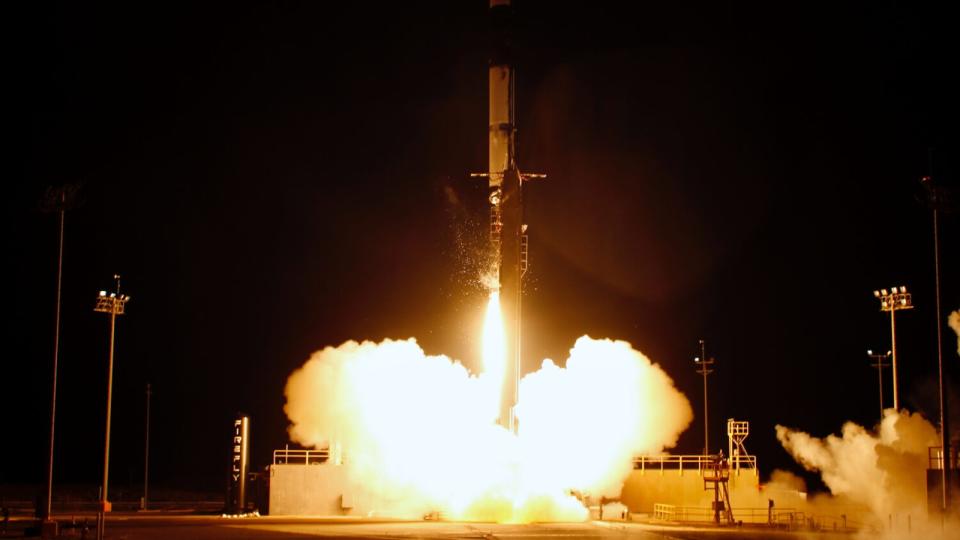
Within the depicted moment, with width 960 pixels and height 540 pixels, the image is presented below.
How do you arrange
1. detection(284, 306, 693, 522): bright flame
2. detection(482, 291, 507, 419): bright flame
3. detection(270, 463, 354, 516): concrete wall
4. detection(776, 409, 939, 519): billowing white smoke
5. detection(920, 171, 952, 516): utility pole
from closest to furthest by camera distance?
1. detection(920, 171, 952, 516): utility pole
2. detection(776, 409, 939, 519): billowing white smoke
3. detection(482, 291, 507, 419): bright flame
4. detection(284, 306, 693, 522): bright flame
5. detection(270, 463, 354, 516): concrete wall

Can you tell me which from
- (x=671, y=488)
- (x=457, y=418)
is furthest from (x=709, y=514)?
(x=457, y=418)

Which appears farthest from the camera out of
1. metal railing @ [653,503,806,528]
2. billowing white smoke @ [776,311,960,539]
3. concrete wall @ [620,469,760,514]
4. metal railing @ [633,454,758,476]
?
metal railing @ [633,454,758,476]

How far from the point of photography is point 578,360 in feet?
121

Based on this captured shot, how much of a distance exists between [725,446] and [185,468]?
34870 mm

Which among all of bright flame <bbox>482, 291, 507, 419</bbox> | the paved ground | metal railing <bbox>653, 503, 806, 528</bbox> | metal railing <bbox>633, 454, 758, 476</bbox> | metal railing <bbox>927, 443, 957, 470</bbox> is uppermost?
bright flame <bbox>482, 291, 507, 419</bbox>

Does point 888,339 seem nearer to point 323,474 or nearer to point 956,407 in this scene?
point 956,407

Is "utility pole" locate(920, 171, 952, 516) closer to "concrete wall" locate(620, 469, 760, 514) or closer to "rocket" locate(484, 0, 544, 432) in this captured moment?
"rocket" locate(484, 0, 544, 432)

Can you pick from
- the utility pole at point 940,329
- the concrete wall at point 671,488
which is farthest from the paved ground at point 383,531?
the concrete wall at point 671,488

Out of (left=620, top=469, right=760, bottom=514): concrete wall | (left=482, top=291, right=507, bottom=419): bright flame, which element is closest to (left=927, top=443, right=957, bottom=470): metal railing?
(left=620, top=469, right=760, bottom=514): concrete wall

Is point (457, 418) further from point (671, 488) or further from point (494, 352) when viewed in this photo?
point (671, 488)

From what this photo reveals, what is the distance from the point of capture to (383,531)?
89.5ft

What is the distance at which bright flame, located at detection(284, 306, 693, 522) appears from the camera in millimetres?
35531

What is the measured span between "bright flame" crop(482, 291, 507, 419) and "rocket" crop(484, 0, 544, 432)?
0.99 feet

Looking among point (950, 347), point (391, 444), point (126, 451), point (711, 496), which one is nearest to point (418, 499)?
point (391, 444)
